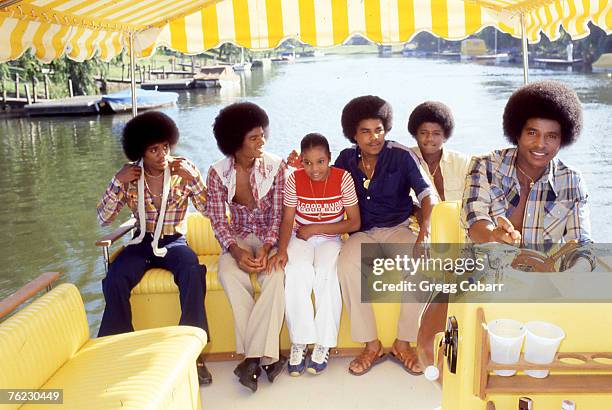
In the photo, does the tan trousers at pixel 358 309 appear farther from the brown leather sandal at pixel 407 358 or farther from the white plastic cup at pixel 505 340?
the white plastic cup at pixel 505 340

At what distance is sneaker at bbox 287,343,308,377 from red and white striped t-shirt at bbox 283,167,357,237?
73cm

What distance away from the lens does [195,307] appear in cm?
322

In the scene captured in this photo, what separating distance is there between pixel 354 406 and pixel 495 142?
15.5 metres

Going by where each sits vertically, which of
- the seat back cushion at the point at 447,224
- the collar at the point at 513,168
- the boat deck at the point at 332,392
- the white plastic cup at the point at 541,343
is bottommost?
the boat deck at the point at 332,392

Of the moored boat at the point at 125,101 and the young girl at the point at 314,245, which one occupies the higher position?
the moored boat at the point at 125,101

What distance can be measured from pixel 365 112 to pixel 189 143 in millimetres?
15848

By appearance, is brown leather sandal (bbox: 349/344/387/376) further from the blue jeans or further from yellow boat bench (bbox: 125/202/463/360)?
the blue jeans

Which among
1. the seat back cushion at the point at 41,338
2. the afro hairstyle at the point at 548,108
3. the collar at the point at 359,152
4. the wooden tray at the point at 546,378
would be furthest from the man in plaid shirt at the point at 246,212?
the wooden tray at the point at 546,378

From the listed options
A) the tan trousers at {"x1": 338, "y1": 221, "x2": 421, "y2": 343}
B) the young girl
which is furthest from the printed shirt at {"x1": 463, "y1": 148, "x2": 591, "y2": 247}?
the young girl

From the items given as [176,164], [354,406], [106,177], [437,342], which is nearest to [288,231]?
[176,164]

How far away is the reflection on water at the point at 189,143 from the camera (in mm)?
8766

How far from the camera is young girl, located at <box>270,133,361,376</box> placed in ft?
10.7

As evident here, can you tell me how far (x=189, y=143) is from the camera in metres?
18.8

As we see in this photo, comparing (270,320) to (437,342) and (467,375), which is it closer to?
(437,342)
